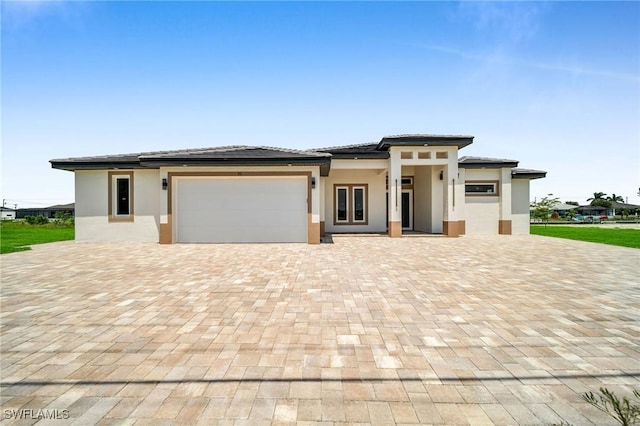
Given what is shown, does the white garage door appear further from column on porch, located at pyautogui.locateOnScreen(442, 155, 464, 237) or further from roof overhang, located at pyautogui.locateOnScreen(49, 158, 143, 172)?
column on porch, located at pyautogui.locateOnScreen(442, 155, 464, 237)

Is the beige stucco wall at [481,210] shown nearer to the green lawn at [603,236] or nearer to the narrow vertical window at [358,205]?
the green lawn at [603,236]

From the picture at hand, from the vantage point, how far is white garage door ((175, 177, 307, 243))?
41.0ft

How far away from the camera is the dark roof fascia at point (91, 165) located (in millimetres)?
12562

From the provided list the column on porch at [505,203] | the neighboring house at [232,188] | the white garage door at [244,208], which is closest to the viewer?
the neighboring house at [232,188]

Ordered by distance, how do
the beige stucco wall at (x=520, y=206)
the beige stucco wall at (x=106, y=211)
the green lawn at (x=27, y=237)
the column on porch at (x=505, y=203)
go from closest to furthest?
the green lawn at (x=27, y=237)
the beige stucco wall at (x=106, y=211)
the column on porch at (x=505, y=203)
the beige stucco wall at (x=520, y=206)

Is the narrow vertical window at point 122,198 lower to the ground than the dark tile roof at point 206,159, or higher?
lower

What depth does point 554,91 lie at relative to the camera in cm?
1228

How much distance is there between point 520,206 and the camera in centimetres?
1694

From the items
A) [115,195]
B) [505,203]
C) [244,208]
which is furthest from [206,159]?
[505,203]

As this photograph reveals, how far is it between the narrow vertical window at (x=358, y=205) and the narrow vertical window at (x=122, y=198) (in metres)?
12.3

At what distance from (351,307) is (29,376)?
3.79 metres

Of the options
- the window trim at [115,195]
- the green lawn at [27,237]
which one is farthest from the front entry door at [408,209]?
the green lawn at [27,237]

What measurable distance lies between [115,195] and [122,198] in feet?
1.06

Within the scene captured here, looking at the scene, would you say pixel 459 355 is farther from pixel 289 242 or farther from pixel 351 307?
pixel 289 242
